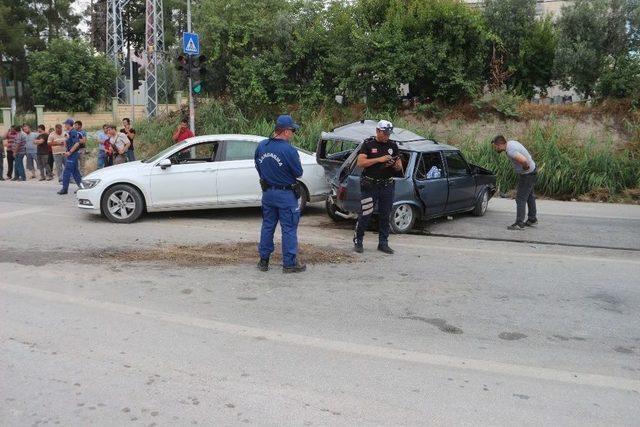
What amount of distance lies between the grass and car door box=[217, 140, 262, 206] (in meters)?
6.88

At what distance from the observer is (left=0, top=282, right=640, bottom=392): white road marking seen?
4254mm

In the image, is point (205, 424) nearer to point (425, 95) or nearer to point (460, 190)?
point (460, 190)

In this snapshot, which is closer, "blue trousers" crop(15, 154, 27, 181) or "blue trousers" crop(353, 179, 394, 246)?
"blue trousers" crop(353, 179, 394, 246)

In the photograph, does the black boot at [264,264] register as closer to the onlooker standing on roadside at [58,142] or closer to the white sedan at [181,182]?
the white sedan at [181,182]

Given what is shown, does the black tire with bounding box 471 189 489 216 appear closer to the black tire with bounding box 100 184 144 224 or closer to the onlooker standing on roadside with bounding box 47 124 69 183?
the black tire with bounding box 100 184 144 224

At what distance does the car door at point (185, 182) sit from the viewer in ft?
33.6

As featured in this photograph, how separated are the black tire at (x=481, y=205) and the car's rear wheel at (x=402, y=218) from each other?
2.02 m

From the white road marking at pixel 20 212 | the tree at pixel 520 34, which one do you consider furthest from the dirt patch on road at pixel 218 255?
the tree at pixel 520 34

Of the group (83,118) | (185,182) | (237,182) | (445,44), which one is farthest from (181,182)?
(83,118)

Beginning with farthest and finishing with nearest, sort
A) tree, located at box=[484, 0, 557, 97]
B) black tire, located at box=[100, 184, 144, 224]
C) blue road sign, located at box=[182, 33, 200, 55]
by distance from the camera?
tree, located at box=[484, 0, 557, 97] < blue road sign, located at box=[182, 33, 200, 55] < black tire, located at box=[100, 184, 144, 224]

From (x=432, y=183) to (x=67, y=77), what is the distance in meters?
24.6

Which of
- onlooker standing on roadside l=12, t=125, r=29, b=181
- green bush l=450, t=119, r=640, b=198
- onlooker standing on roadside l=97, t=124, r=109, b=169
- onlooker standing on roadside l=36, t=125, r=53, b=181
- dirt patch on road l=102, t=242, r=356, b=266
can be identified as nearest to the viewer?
dirt patch on road l=102, t=242, r=356, b=266

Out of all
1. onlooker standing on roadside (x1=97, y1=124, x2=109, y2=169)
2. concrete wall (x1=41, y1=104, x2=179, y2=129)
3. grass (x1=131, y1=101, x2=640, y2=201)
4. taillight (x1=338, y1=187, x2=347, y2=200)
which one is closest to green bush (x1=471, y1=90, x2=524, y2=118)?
grass (x1=131, y1=101, x2=640, y2=201)

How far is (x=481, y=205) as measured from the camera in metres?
11.1
